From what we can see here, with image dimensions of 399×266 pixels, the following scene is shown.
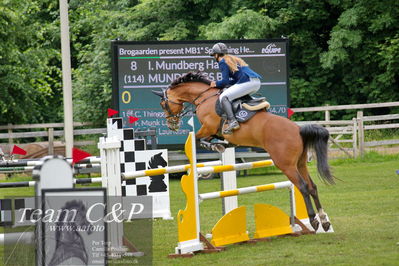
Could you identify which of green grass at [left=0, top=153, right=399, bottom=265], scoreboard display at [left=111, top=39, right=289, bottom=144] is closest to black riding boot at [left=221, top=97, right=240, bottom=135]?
green grass at [left=0, top=153, right=399, bottom=265]

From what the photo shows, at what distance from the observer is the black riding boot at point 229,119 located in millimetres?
9391

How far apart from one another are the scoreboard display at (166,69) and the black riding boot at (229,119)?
7.42 m

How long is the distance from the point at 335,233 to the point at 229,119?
172 centimetres

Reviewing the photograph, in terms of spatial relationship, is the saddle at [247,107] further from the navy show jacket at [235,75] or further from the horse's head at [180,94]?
the horse's head at [180,94]

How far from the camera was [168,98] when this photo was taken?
415 inches

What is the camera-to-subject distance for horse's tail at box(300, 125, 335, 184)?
891 cm

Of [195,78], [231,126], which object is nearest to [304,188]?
[231,126]

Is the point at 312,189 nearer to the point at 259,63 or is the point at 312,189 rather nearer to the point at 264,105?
the point at 264,105

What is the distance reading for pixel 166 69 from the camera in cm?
1731

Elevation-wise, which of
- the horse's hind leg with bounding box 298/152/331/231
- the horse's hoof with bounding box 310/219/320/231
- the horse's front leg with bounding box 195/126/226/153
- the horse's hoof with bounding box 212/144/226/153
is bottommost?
the horse's hoof with bounding box 310/219/320/231

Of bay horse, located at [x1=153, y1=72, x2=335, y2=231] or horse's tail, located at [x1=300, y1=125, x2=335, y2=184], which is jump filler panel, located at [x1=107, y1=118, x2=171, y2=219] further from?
horse's tail, located at [x1=300, y1=125, x2=335, y2=184]

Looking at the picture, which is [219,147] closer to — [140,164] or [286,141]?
[286,141]

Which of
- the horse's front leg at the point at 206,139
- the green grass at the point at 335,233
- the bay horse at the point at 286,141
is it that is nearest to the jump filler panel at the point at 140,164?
the green grass at the point at 335,233

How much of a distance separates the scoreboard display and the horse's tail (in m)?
8.16
